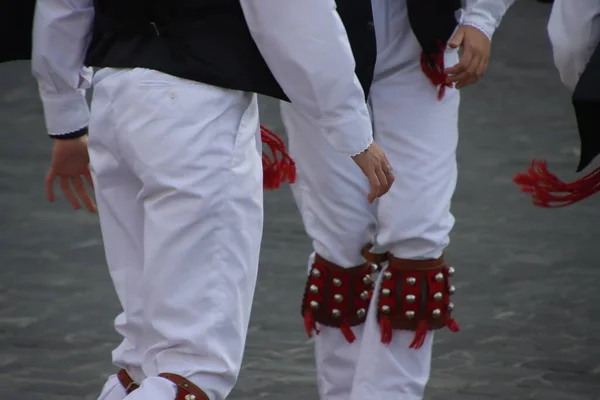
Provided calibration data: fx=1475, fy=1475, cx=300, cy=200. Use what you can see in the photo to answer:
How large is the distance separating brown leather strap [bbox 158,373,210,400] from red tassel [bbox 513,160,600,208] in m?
1.15

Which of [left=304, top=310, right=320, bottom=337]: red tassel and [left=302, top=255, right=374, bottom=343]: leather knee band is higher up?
[left=302, top=255, right=374, bottom=343]: leather knee band

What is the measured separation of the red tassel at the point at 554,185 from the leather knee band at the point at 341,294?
0.47 m

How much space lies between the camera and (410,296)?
3711 millimetres

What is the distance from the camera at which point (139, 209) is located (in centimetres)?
298

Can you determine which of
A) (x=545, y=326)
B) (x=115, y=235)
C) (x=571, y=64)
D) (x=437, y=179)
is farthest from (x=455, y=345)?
(x=115, y=235)

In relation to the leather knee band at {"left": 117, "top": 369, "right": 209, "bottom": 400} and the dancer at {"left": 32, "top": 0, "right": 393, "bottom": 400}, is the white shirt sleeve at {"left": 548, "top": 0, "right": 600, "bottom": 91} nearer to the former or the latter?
the dancer at {"left": 32, "top": 0, "right": 393, "bottom": 400}

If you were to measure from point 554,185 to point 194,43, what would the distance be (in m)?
1.14

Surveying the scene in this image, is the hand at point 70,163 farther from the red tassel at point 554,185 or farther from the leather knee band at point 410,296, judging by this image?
the red tassel at point 554,185

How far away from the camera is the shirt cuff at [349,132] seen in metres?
2.85

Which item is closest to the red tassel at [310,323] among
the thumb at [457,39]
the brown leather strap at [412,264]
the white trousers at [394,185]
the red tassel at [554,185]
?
the white trousers at [394,185]

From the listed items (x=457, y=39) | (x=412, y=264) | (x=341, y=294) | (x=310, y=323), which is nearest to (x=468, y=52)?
(x=457, y=39)

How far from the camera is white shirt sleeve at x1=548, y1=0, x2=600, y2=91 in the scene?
3260 mm

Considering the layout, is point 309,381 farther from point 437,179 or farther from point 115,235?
point 115,235

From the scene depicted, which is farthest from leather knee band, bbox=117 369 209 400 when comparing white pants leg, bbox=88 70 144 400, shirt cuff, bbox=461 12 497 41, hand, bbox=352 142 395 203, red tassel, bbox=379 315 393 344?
shirt cuff, bbox=461 12 497 41
